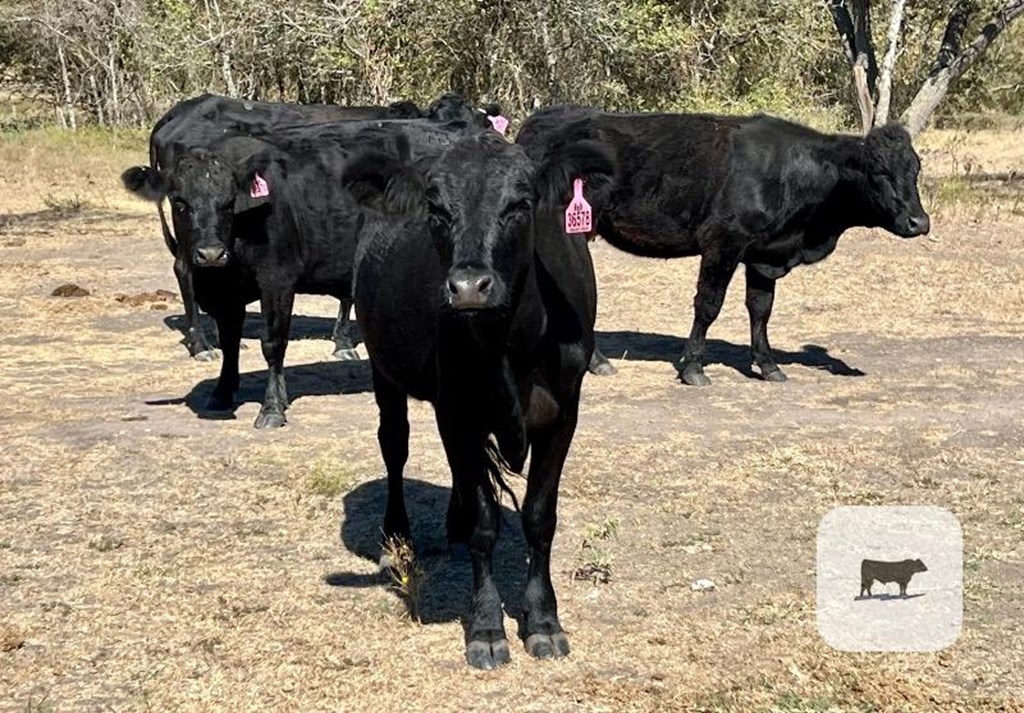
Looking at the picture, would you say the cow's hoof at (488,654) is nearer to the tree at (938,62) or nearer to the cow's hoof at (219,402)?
the cow's hoof at (219,402)

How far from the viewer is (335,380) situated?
10250 millimetres

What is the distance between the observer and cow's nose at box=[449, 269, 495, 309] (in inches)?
167

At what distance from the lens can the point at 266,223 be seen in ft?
29.9

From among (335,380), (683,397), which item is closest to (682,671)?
(683,397)

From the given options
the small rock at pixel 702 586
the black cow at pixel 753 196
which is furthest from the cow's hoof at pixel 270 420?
the small rock at pixel 702 586

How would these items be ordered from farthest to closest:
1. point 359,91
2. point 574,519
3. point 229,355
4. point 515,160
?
point 359,91, point 229,355, point 574,519, point 515,160

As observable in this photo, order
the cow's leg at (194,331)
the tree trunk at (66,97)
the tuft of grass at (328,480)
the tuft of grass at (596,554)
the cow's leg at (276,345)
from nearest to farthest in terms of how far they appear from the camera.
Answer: the tuft of grass at (596,554)
the tuft of grass at (328,480)
the cow's leg at (276,345)
the cow's leg at (194,331)
the tree trunk at (66,97)

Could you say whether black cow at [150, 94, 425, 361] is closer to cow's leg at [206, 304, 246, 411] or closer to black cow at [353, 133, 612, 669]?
cow's leg at [206, 304, 246, 411]

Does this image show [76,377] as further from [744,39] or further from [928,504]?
[744,39]

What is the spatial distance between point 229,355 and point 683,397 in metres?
3.11

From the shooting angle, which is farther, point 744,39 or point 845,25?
point 744,39

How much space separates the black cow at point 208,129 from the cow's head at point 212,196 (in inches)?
19.4

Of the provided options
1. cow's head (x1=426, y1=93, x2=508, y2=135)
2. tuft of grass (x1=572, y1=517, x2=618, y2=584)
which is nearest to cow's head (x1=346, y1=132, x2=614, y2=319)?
tuft of grass (x1=572, y1=517, x2=618, y2=584)

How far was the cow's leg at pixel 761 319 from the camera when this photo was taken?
10.2 metres
